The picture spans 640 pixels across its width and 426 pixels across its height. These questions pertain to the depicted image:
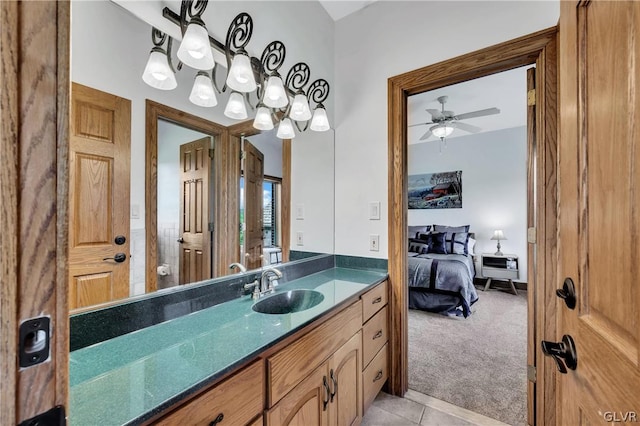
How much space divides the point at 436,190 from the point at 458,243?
1.19m

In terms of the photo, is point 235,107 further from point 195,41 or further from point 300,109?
point 300,109

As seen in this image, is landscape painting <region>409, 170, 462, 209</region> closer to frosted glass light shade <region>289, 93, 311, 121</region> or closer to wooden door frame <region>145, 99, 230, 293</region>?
frosted glass light shade <region>289, 93, 311, 121</region>

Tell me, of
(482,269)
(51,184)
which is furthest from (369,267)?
(482,269)

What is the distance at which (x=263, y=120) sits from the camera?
5.57 feet

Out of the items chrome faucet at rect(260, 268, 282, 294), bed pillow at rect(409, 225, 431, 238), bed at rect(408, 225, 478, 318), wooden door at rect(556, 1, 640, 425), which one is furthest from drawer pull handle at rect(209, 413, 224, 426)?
bed pillow at rect(409, 225, 431, 238)

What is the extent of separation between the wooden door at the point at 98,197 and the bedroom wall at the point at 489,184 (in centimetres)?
528

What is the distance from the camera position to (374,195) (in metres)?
2.03

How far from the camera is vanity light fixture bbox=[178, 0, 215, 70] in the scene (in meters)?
1.20

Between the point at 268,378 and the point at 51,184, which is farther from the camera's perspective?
the point at 268,378

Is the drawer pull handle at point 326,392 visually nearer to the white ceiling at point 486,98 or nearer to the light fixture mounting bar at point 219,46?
the light fixture mounting bar at point 219,46

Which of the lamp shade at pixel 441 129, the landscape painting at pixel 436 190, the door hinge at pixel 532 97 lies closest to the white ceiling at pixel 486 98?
the lamp shade at pixel 441 129

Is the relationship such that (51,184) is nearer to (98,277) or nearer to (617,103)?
(98,277)

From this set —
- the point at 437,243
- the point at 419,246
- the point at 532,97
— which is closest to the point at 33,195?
the point at 532,97

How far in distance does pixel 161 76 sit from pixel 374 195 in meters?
1.42
